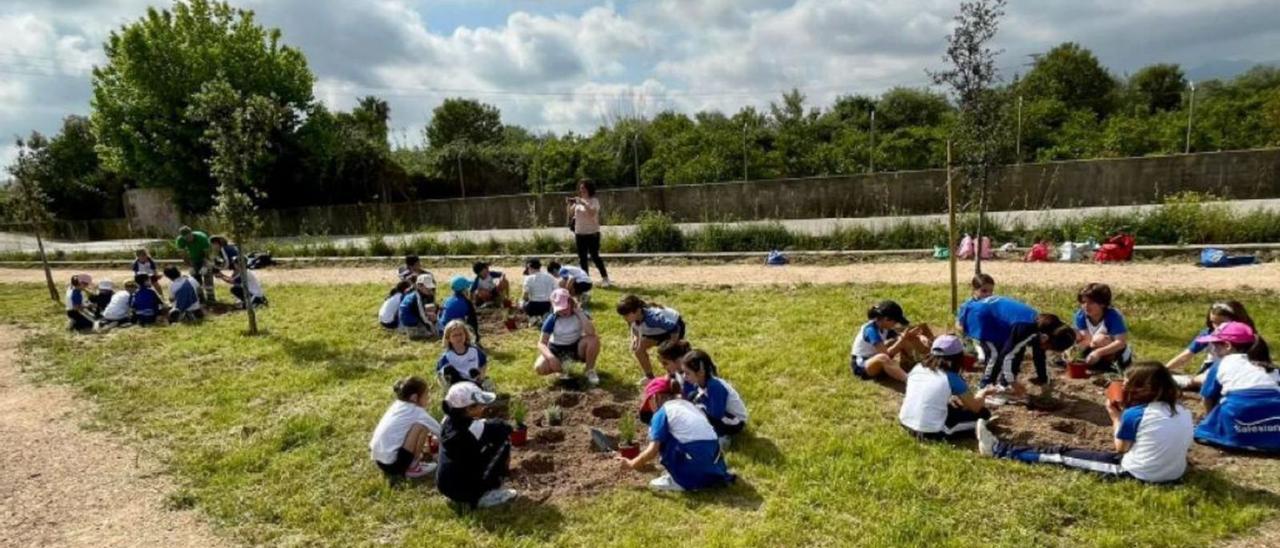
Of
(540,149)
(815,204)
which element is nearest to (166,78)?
(540,149)

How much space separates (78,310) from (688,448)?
11.8 m

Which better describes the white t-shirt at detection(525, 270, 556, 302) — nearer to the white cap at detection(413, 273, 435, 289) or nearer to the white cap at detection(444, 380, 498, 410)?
the white cap at detection(413, 273, 435, 289)

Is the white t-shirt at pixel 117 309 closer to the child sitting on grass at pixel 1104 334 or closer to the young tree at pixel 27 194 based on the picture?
the young tree at pixel 27 194

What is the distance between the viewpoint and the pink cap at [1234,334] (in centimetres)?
575

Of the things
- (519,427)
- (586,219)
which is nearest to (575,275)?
(586,219)

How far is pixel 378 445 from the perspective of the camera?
5605 mm

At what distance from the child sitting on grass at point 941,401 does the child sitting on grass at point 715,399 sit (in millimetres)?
1277

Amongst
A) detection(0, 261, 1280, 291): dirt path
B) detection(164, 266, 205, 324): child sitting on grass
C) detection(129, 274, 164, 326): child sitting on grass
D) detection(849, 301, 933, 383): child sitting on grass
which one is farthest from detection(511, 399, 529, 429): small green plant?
detection(129, 274, 164, 326): child sitting on grass

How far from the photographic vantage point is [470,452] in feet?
16.7

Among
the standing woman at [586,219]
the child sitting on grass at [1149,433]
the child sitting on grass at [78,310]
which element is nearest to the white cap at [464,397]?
the child sitting on grass at [1149,433]

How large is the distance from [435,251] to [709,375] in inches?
564

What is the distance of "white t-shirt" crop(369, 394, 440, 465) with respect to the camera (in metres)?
5.57

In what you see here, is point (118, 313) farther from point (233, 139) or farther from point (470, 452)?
point (470, 452)

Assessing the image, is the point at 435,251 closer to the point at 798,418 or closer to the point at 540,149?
the point at 798,418
